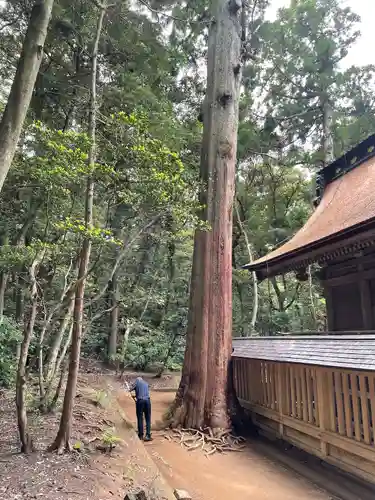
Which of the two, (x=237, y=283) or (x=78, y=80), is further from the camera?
(x=237, y=283)

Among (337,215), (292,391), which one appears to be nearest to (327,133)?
(337,215)

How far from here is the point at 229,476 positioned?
5.98m

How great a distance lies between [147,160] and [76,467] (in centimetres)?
368

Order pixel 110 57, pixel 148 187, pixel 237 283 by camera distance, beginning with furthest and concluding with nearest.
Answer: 1. pixel 237 283
2. pixel 110 57
3. pixel 148 187

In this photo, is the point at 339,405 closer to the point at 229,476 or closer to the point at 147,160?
the point at 229,476

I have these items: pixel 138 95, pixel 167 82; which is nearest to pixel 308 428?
A: pixel 138 95

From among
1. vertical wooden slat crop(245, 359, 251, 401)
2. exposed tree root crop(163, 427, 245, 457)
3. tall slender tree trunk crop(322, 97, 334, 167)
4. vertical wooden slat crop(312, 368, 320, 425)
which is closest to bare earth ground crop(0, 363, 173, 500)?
exposed tree root crop(163, 427, 245, 457)

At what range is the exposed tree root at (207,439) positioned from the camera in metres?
7.20

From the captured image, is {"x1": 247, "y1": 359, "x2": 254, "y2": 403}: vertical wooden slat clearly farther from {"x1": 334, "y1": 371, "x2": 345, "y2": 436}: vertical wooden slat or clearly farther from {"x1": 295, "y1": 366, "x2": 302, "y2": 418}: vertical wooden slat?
{"x1": 334, "y1": 371, "x2": 345, "y2": 436}: vertical wooden slat

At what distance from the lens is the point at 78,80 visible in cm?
1009

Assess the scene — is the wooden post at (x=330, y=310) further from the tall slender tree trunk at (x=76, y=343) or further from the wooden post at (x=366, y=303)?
the tall slender tree trunk at (x=76, y=343)

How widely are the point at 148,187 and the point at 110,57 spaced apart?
24.3ft

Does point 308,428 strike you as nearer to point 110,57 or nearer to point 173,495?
point 173,495

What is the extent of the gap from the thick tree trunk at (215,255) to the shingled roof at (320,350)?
2.69ft
